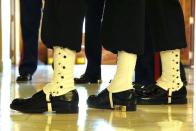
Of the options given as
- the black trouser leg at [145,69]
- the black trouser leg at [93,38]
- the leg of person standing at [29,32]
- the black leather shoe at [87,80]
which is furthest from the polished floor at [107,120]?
the leg of person standing at [29,32]

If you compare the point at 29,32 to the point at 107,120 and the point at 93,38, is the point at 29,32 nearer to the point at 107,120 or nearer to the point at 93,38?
the point at 93,38

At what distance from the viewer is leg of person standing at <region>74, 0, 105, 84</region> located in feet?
7.53

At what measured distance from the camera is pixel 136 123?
1209 mm

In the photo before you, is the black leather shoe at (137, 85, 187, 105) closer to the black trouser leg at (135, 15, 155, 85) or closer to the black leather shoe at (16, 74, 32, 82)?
the black trouser leg at (135, 15, 155, 85)

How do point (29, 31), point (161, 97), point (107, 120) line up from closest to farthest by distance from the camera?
point (107, 120)
point (161, 97)
point (29, 31)

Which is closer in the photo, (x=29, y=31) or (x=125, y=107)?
(x=125, y=107)

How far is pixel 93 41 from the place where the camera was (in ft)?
7.73

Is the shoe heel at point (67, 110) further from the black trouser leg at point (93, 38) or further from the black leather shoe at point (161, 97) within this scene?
the black trouser leg at point (93, 38)

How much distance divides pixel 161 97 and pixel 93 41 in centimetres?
89

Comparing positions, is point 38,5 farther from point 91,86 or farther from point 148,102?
point 148,102

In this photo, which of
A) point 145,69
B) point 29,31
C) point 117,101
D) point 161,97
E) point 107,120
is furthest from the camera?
point 29,31

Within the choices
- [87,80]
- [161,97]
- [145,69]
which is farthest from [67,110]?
[87,80]

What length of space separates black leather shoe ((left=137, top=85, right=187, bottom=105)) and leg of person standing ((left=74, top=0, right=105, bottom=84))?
2.47ft

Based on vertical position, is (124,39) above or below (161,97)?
above
